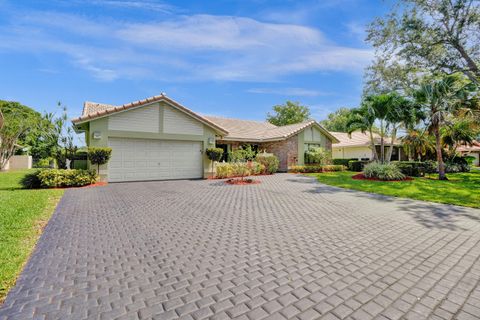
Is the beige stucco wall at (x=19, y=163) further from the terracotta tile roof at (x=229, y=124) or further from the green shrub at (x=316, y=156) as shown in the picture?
the green shrub at (x=316, y=156)

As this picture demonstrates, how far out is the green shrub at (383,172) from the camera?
15.0m

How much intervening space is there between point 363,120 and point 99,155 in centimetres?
1790

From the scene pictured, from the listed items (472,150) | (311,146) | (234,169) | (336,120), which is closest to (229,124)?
(234,169)

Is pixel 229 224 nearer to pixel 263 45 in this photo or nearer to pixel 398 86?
pixel 263 45

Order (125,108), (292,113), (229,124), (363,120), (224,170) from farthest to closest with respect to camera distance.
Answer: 1. (292,113)
2. (229,124)
3. (363,120)
4. (224,170)
5. (125,108)

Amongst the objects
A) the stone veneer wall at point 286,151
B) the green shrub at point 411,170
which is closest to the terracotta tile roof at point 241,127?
the stone veneer wall at point 286,151

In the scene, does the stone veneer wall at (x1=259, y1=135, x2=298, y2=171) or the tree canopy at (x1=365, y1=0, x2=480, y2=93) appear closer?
the tree canopy at (x1=365, y1=0, x2=480, y2=93)

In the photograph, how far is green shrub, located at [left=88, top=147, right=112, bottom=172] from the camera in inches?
483

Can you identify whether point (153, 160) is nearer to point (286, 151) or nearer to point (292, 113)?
point (286, 151)

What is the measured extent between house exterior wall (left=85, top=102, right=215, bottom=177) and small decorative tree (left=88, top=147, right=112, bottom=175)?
0.64m

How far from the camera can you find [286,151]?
2178 cm

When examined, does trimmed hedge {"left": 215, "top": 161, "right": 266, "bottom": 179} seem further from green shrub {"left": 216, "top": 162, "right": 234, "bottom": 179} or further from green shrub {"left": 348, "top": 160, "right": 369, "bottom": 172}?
green shrub {"left": 348, "top": 160, "right": 369, "bottom": 172}

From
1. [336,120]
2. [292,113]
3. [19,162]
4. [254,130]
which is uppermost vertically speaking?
[336,120]

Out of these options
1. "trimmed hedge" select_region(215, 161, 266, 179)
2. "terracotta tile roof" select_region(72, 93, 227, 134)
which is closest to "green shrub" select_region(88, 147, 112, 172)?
"terracotta tile roof" select_region(72, 93, 227, 134)
